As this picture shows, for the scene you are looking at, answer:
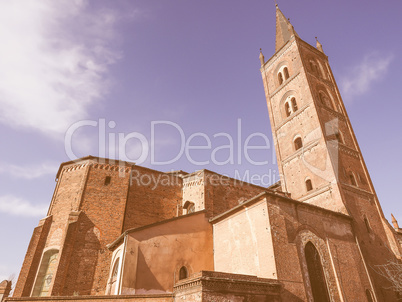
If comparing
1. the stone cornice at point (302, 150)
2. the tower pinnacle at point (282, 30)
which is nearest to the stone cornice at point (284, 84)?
the tower pinnacle at point (282, 30)

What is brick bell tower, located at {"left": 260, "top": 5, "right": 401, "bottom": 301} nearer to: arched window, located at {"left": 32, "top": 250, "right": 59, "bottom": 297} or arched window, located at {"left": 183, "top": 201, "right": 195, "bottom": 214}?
arched window, located at {"left": 183, "top": 201, "right": 195, "bottom": 214}

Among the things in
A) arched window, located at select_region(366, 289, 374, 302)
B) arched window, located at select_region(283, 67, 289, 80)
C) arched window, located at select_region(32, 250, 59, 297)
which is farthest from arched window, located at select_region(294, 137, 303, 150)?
arched window, located at select_region(32, 250, 59, 297)

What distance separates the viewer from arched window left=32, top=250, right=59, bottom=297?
13048 mm

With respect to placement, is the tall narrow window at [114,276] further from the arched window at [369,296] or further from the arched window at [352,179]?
the arched window at [352,179]

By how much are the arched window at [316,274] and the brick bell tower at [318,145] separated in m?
3.77

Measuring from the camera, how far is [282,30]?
2588cm

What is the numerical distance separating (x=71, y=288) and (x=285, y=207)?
10725mm

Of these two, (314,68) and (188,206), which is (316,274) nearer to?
(188,206)

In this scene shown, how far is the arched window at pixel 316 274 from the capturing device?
35.7 feet

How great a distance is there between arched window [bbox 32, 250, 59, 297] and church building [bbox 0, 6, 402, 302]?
0.15 ft

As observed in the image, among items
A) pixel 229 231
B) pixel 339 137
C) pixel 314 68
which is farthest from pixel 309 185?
pixel 314 68

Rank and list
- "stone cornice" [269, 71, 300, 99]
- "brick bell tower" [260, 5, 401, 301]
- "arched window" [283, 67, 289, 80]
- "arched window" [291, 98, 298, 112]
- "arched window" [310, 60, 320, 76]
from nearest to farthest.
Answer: "brick bell tower" [260, 5, 401, 301], "arched window" [291, 98, 298, 112], "stone cornice" [269, 71, 300, 99], "arched window" [310, 60, 320, 76], "arched window" [283, 67, 289, 80]

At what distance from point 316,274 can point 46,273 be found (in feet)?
42.4

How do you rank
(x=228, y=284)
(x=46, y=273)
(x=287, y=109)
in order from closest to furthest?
(x=228, y=284)
(x=46, y=273)
(x=287, y=109)
